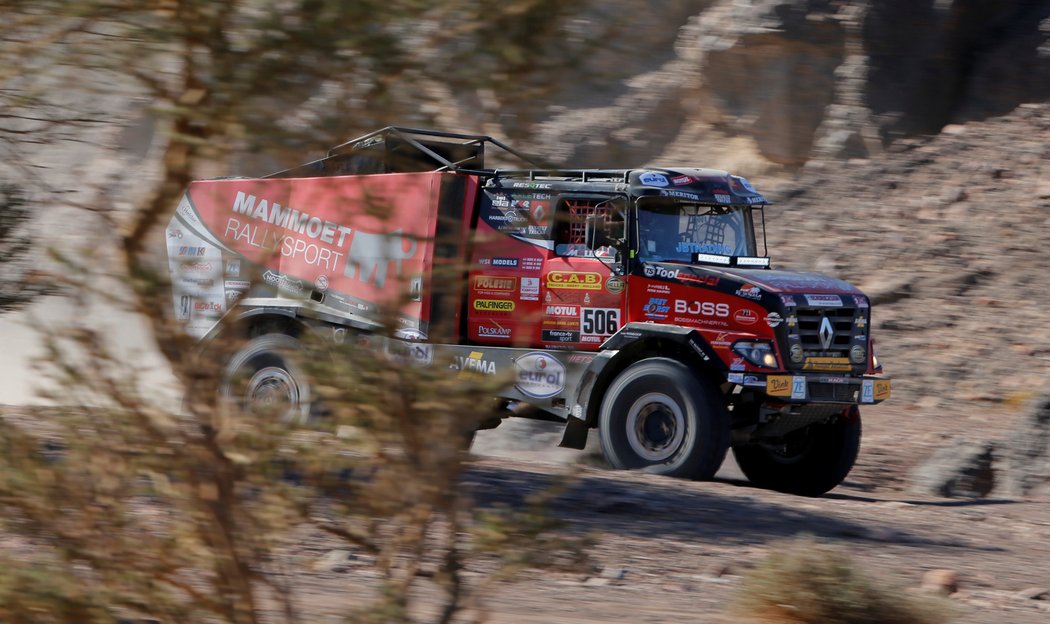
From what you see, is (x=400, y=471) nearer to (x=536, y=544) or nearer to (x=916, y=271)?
(x=536, y=544)

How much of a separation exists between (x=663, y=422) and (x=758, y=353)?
1.10 m

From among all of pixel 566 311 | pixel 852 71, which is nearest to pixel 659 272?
pixel 566 311

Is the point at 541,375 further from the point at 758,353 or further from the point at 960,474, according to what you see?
the point at 960,474

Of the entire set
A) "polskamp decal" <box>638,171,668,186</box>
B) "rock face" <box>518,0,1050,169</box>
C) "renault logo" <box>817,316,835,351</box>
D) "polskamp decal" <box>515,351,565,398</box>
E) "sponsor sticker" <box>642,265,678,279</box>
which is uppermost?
"rock face" <box>518,0,1050,169</box>

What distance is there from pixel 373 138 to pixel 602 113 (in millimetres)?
22125

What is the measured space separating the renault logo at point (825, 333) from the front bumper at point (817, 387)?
29cm

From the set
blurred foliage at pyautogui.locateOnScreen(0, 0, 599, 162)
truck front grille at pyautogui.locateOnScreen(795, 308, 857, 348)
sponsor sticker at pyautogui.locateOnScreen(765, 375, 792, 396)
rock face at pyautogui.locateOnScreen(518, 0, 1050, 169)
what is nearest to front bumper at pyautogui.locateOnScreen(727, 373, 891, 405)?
sponsor sticker at pyautogui.locateOnScreen(765, 375, 792, 396)

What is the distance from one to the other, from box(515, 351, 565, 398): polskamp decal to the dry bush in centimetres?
466

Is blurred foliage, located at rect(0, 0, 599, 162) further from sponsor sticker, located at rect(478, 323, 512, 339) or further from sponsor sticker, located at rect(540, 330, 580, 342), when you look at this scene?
sponsor sticker, located at rect(478, 323, 512, 339)

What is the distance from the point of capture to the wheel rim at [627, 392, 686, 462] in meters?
11.1

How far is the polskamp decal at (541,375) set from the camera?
11.5m

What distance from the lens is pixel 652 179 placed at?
36.9 feet

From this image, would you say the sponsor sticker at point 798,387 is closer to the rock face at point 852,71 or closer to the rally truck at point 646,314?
the rally truck at point 646,314

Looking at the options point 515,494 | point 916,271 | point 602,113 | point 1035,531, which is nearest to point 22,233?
point 515,494
